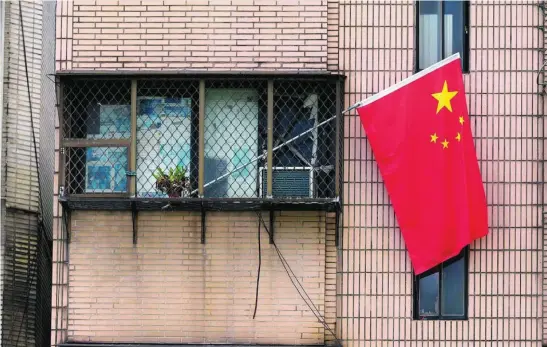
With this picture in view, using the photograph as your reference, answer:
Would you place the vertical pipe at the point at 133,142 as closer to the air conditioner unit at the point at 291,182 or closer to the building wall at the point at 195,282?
the building wall at the point at 195,282

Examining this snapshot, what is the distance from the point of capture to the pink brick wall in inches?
374

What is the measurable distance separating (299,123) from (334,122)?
1.59 ft

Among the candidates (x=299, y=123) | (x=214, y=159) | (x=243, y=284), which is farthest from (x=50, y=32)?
(x=243, y=284)

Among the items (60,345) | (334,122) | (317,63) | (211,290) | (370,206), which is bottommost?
(60,345)

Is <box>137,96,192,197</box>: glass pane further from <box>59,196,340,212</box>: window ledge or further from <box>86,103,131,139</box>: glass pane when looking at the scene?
<box>59,196,340,212</box>: window ledge

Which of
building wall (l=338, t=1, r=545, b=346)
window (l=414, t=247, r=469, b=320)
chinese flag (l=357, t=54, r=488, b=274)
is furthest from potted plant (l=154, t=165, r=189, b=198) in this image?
window (l=414, t=247, r=469, b=320)

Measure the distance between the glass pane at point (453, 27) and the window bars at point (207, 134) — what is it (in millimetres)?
1624

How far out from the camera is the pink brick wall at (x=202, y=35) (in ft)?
31.2

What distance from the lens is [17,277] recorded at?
32.8ft

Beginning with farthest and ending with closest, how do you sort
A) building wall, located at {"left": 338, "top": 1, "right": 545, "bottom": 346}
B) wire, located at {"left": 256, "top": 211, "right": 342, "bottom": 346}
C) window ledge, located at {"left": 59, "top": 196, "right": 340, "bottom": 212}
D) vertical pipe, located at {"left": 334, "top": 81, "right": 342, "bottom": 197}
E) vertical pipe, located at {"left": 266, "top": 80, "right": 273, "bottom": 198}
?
building wall, located at {"left": 338, "top": 1, "right": 545, "bottom": 346} → wire, located at {"left": 256, "top": 211, "right": 342, "bottom": 346} → vertical pipe, located at {"left": 334, "top": 81, "right": 342, "bottom": 197} → vertical pipe, located at {"left": 266, "top": 80, "right": 273, "bottom": 198} → window ledge, located at {"left": 59, "top": 196, "right": 340, "bottom": 212}

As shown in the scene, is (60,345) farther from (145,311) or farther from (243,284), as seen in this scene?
(243,284)

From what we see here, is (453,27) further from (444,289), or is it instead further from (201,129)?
(201,129)

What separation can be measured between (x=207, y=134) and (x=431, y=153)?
9.03ft

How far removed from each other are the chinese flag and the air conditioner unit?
2.91ft
